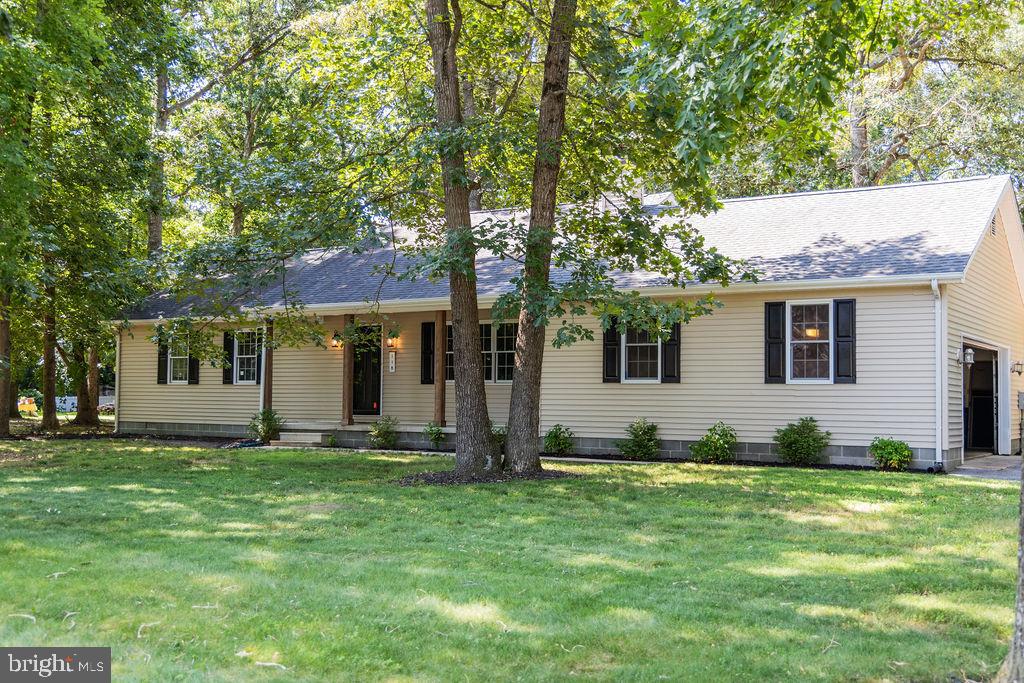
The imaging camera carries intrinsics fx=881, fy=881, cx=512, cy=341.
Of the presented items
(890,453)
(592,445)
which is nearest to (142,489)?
(592,445)

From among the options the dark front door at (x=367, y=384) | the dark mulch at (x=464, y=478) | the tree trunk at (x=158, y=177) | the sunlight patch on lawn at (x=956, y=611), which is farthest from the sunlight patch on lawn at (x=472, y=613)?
the dark front door at (x=367, y=384)

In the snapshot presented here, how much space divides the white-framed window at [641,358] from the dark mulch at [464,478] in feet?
11.3

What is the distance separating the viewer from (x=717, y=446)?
1341cm

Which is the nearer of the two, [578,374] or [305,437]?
[578,374]

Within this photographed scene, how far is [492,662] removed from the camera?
399cm

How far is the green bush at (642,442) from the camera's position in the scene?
14.0m

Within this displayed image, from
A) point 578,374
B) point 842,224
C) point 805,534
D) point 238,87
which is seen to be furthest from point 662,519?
point 238,87

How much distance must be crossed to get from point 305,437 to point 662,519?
420 inches

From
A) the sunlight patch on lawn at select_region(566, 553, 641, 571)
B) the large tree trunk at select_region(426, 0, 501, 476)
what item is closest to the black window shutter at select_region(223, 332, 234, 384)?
the large tree trunk at select_region(426, 0, 501, 476)

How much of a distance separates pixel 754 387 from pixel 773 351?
0.62 meters

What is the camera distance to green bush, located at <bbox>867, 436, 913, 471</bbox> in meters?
12.2

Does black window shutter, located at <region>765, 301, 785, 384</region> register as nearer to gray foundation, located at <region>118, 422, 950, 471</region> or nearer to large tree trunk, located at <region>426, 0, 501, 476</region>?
gray foundation, located at <region>118, 422, 950, 471</region>

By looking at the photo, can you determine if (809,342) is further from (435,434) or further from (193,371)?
(193,371)

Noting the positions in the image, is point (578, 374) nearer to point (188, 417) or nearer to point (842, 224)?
point (842, 224)
